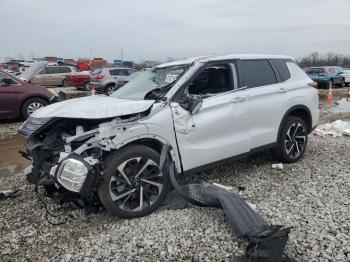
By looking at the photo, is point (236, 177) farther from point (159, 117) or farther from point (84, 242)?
point (84, 242)

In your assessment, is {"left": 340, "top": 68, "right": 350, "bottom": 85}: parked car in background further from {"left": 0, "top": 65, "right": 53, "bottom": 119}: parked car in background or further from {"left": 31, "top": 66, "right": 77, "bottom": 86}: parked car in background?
{"left": 0, "top": 65, "right": 53, "bottom": 119}: parked car in background

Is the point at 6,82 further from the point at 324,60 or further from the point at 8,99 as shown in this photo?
the point at 324,60

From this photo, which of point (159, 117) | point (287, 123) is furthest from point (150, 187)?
point (287, 123)

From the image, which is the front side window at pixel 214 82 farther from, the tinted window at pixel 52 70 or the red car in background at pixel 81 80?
the tinted window at pixel 52 70

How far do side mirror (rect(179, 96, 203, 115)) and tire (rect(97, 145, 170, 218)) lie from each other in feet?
2.19

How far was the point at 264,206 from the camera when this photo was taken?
4.16m

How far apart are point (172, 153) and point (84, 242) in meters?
1.36

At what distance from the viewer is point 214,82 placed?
16.5 feet

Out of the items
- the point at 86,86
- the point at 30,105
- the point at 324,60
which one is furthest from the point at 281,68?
the point at 324,60

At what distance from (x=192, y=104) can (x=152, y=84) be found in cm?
82

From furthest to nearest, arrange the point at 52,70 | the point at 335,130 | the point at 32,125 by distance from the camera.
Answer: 1. the point at 52,70
2. the point at 335,130
3. the point at 32,125

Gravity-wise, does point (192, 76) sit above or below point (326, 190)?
above

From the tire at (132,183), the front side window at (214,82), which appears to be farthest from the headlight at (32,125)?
the front side window at (214,82)

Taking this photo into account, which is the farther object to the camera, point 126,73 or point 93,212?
point 126,73
